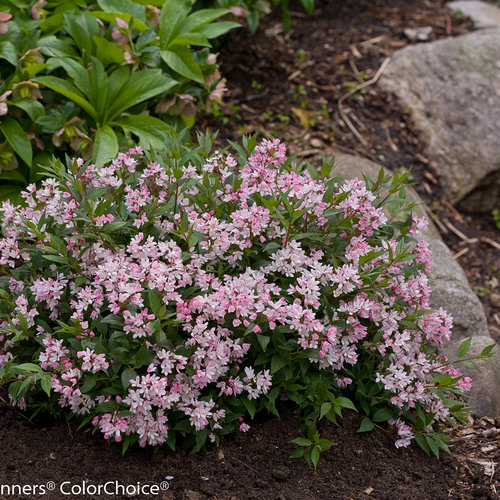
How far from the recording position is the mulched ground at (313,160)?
7.54 ft

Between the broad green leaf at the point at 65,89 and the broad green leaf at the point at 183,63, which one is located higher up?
the broad green leaf at the point at 183,63

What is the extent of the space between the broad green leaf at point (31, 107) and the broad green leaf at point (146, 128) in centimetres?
38

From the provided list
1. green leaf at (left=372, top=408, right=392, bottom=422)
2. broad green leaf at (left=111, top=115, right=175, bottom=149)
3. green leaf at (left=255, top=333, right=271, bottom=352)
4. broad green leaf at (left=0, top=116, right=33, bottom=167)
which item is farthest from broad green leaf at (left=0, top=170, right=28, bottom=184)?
green leaf at (left=372, top=408, right=392, bottom=422)

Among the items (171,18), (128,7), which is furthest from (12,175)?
(171,18)

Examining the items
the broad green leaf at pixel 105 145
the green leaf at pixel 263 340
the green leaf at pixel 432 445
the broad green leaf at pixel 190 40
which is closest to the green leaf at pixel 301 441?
the green leaf at pixel 263 340

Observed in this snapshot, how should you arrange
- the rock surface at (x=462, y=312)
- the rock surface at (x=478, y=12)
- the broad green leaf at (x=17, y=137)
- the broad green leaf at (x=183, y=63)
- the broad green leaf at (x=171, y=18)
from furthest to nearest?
the rock surface at (x=478, y=12)
the broad green leaf at (x=171, y=18)
the broad green leaf at (x=183, y=63)
the broad green leaf at (x=17, y=137)
the rock surface at (x=462, y=312)

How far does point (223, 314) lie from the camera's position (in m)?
2.17

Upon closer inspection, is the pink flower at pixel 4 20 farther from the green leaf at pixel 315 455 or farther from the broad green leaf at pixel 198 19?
the green leaf at pixel 315 455

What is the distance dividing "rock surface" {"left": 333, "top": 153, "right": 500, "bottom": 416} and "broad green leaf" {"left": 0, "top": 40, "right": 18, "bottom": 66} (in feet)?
5.80

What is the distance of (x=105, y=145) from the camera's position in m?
3.40

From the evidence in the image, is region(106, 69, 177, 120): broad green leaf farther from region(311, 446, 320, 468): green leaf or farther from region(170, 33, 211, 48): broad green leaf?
region(311, 446, 320, 468): green leaf

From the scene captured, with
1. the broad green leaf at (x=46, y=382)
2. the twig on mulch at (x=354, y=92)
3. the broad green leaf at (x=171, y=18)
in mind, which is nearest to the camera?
the broad green leaf at (x=46, y=382)

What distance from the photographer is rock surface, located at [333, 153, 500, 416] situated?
294 centimetres

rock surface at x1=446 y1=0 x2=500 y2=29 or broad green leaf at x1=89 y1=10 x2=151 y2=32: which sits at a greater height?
broad green leaf at x1=89 y1=10 x2=151 y2=32
